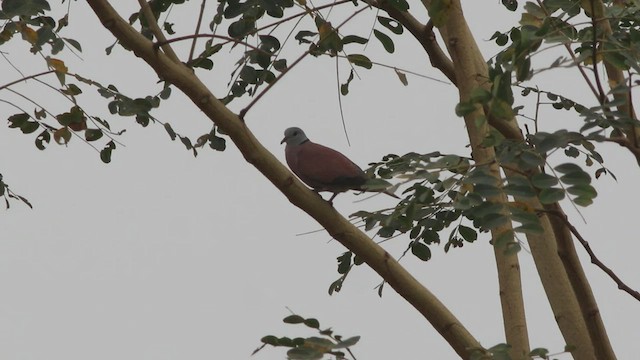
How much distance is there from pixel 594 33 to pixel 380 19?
1.36 metres

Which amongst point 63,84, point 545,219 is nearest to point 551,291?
point 545,219

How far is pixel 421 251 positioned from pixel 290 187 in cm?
109

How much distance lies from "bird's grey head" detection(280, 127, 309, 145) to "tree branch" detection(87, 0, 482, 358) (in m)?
1.06

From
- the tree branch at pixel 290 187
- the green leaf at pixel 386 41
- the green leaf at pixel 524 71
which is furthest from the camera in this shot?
the green leaf at pixel 386 41

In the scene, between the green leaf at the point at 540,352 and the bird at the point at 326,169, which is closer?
the green leaf at the point at 540,352

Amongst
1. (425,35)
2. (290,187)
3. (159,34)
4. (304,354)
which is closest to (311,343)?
(304,354)

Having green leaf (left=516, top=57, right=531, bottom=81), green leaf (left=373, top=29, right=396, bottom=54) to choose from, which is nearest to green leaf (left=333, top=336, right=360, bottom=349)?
green leaf (left=516, top=57, right=531, bottom=81)

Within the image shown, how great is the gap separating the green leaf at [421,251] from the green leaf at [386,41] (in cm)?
71

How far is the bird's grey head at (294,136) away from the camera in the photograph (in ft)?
12.6

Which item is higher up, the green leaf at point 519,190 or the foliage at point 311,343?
the green leaf at point 519,190

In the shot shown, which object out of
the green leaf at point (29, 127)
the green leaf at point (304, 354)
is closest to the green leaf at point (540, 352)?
the green leaf at point (304, 354)

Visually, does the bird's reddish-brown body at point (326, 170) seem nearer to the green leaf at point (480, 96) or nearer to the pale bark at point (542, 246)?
the pale bark at point (542, 246)

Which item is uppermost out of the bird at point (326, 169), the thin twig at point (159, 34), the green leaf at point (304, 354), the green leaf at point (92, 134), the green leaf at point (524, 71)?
the green leaf at point (92, 134)

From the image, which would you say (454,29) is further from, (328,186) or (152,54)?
(152,54)
